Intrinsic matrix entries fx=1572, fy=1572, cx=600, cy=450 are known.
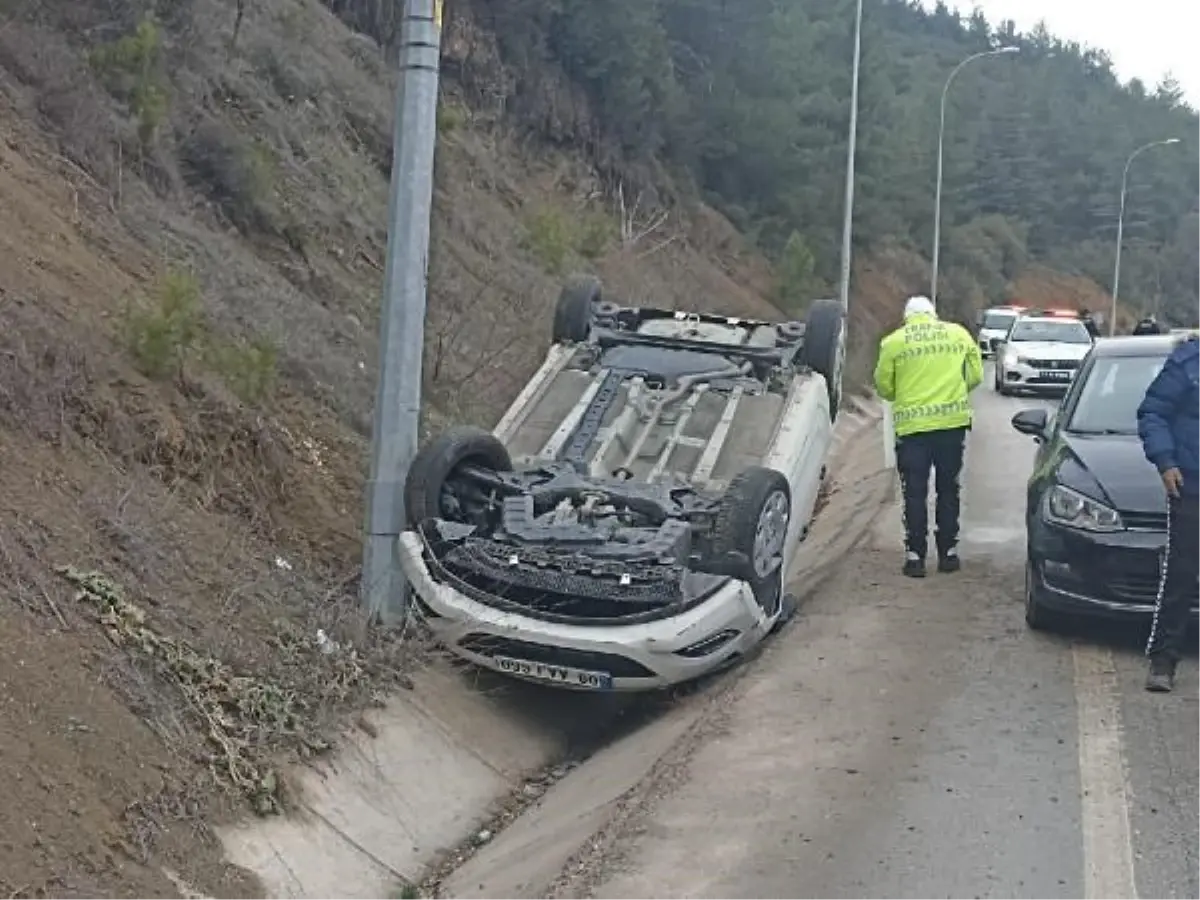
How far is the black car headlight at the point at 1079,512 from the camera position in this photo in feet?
24.8

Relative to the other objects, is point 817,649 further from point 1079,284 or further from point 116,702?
point 1079,284

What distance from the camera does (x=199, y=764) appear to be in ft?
18.8

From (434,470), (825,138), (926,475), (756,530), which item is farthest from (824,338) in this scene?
(825,138)

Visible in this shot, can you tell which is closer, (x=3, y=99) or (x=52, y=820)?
(x=52, y=820)

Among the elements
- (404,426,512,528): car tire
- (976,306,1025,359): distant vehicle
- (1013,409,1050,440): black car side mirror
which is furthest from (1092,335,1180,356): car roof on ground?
(976,306,1025,359): distant vehicle

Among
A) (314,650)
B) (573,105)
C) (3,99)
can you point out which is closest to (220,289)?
(3,99)

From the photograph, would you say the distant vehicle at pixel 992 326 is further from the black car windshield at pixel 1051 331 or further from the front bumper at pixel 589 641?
the front bumper at pixel 589 641

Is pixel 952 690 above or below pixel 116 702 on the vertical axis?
below

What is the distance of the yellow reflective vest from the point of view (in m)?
9.55

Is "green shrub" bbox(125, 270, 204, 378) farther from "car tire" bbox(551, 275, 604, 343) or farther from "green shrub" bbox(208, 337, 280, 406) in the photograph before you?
"car tire" bbox(551, 275, 604, 343)

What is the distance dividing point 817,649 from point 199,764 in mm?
3477

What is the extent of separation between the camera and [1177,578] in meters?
7.20

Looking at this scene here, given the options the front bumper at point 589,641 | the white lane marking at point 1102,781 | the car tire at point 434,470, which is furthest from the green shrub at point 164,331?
the white lane marking at point 1102,781

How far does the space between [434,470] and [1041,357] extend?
65.2 ft
